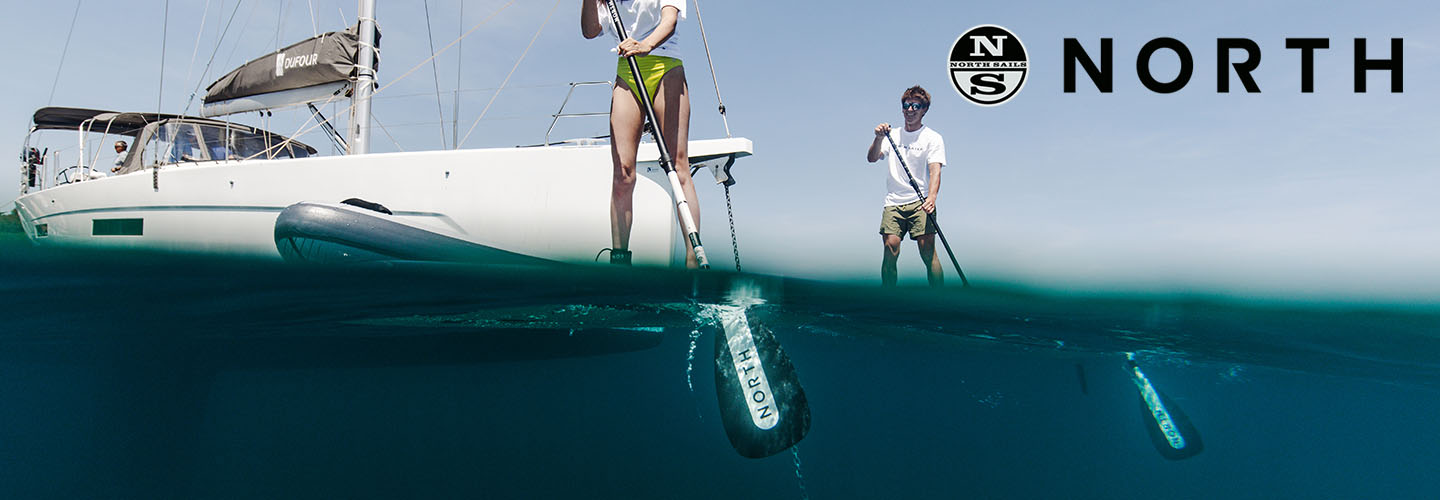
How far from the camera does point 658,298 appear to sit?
220 inches

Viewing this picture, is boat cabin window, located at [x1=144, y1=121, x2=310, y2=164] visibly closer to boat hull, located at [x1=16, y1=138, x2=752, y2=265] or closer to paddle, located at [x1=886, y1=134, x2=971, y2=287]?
boat hull, located at [x1=16, y1=138, x2=752, y2=265]

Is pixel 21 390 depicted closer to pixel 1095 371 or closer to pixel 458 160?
pixel 458 160

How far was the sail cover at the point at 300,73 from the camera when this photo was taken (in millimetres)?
9141

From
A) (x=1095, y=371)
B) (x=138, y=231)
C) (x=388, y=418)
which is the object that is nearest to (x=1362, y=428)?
(x=1095, y=371)

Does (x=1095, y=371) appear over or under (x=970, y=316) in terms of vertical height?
under

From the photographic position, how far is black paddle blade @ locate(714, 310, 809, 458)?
334cm

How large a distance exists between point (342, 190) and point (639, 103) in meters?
5.36

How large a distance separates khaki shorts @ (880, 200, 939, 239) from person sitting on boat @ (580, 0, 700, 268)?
2.33m

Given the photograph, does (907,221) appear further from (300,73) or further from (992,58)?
(300,73)

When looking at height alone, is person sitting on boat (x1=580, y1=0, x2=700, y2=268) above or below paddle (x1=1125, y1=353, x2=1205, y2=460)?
A: above

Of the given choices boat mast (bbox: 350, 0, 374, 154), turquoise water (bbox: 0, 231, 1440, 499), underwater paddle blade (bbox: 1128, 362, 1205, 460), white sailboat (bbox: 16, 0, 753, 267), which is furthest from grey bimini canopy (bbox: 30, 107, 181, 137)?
underwater paddle blade (bbox: 1128, 362, 1205, 460)

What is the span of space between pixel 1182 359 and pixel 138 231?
552 inches

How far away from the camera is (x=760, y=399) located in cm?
343

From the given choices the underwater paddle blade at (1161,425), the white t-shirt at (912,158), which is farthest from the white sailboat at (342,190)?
the underwater paddle blade at (1161,425)
